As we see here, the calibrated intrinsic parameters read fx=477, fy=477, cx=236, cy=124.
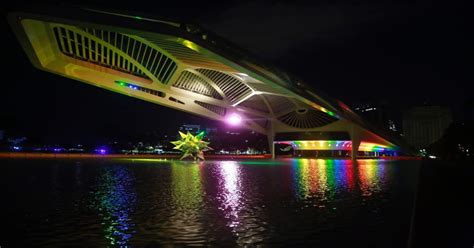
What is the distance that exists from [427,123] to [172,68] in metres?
172

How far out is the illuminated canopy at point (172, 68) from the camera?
28.3m

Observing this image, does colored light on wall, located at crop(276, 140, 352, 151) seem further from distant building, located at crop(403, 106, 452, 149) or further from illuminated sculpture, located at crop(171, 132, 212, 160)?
distant building, located at crop(403, 106, 452, 149)

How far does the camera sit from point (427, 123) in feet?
641

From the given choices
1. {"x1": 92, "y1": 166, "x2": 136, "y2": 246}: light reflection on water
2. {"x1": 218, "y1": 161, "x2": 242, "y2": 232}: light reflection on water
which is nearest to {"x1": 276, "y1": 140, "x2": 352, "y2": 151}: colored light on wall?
{"x1": 218, "y1": 161, "x2": 242, "y2": 232}: light reflection on water

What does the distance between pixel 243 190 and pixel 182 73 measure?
33.3 m

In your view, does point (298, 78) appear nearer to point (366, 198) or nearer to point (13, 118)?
point (366, 198)

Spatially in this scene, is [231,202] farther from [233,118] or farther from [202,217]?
[233,118]

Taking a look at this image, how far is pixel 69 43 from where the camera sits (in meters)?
37.4

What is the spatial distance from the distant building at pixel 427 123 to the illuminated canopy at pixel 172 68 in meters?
134

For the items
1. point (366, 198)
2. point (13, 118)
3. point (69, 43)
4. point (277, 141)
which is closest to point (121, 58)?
point (69, 43)

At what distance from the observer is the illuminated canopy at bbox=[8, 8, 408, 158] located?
2831cm

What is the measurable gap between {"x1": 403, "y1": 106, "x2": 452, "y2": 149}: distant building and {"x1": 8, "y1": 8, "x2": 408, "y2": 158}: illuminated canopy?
439 ft

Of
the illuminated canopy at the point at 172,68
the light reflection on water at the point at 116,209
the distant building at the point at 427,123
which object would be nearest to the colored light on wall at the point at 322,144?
the illuminated canopy at the point at 172,68

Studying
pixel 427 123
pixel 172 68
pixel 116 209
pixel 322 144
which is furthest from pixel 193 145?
pixel 427 123
